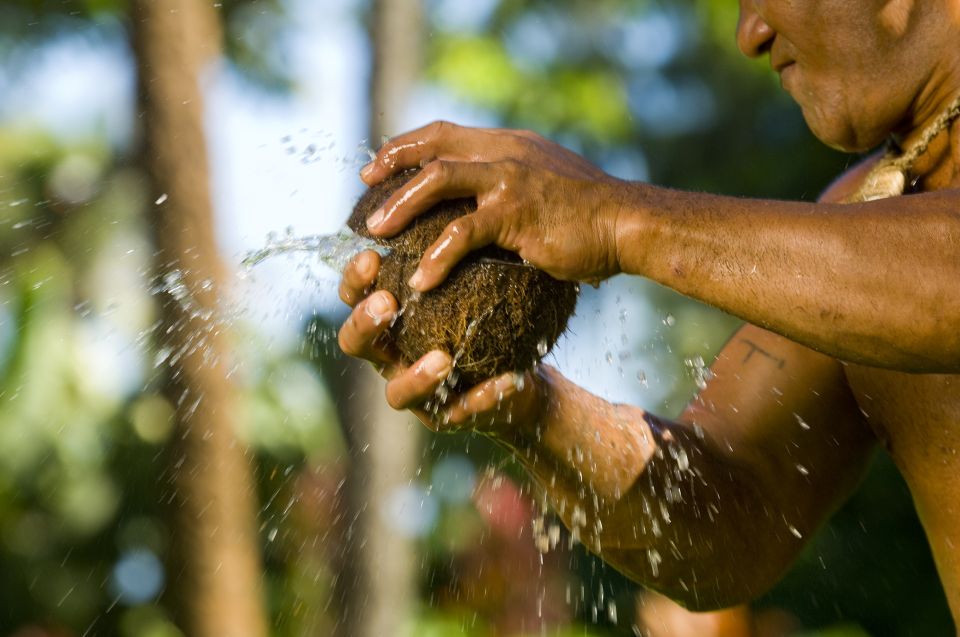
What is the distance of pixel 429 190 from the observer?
2.25 metres

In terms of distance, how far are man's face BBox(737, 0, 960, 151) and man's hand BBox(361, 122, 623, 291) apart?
2.43 ft

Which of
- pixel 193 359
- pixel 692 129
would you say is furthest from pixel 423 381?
pixel 692 129

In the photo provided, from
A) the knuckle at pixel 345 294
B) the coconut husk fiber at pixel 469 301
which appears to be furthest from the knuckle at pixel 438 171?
the knuckle at pixel 345 294

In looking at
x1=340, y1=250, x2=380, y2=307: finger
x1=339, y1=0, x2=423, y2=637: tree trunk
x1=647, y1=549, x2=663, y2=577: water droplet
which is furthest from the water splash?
x1=339, y1=0, x2=423, y2=637: tree trunk

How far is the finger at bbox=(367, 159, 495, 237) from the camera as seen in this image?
7.23ft

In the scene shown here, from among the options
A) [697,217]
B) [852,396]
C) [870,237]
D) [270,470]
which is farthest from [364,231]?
[270,470]

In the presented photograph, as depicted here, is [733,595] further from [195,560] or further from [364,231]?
[195,560]

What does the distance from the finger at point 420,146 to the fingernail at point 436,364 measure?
39cm

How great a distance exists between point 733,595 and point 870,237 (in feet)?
4.23

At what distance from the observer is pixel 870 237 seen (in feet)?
6.72

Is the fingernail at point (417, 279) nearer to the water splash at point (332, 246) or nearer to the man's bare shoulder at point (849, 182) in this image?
the water splash at point (332, 246)

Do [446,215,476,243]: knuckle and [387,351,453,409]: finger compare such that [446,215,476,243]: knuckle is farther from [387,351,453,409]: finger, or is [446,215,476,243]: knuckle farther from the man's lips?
the man's lips

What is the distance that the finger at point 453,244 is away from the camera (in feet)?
7.23

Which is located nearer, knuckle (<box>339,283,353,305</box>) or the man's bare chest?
knuckle (<box>339,283,353,305</box>)
